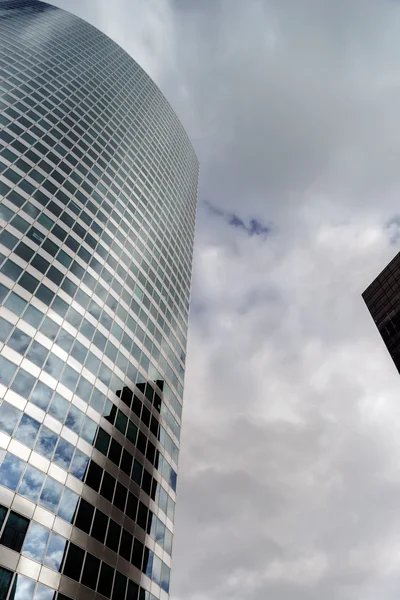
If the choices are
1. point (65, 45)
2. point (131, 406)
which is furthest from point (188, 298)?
point (65, 45)

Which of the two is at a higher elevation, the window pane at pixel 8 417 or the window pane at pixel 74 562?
the window pane at pixel 8 417

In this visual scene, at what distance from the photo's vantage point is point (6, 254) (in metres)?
40.8

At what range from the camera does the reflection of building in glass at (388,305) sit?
74.8 meters

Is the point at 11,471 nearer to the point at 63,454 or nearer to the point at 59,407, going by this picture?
the point at 63,454

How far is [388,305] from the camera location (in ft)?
256

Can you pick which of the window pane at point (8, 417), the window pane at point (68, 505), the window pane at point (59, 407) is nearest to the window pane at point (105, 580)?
the window pane at point (68, 505)

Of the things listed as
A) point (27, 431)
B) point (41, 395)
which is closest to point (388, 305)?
point (41, 395)

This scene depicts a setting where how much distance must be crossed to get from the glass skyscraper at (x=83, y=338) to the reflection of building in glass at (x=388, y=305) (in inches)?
1421

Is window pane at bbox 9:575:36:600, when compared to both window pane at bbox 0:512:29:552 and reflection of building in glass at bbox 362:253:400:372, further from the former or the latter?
reflection of building in glass at bbox 362:253:400:372

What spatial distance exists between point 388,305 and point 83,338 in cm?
5733

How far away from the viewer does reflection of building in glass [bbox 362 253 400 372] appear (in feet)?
245

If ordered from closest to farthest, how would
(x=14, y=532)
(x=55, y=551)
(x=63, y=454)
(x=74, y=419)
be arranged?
1. (x=14, y=532)
2. (x=55, y=551)
3. (x=63, y=454)
4. (x=74, y=419)

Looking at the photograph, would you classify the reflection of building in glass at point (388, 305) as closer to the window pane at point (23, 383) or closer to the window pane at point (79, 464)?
the window pane at point (79, 464)

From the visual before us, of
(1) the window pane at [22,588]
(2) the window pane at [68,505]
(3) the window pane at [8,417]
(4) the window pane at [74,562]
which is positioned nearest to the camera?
A: (1) the window pane at [22,588]
